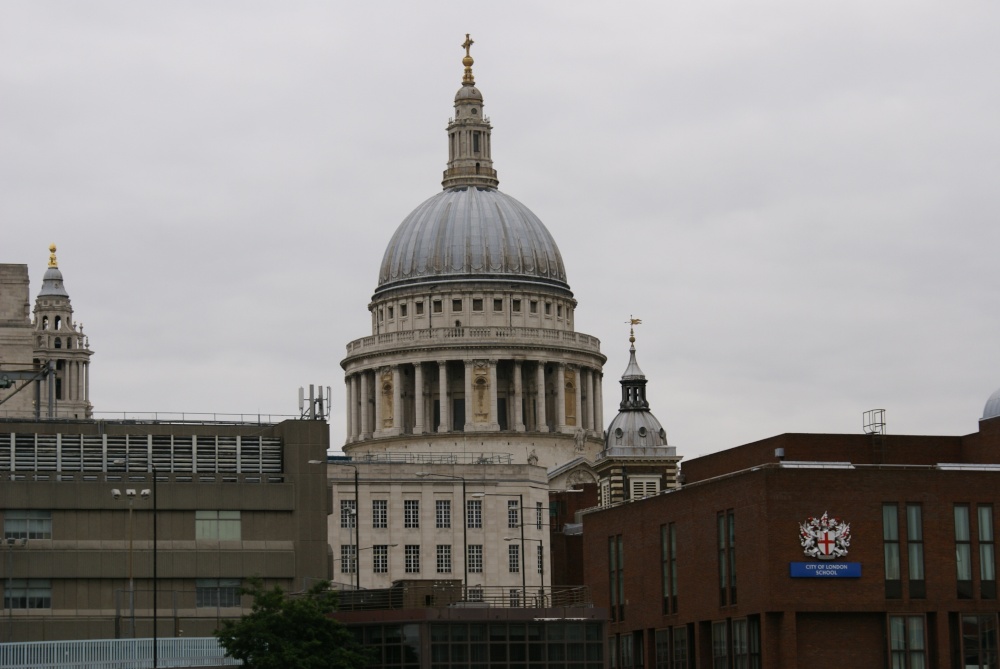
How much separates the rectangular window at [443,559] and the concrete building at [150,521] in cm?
5517

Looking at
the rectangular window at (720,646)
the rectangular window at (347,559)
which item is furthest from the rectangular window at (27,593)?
the rectangular window at (347,559)

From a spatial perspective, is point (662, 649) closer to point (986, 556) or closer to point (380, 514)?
point (986, 556)

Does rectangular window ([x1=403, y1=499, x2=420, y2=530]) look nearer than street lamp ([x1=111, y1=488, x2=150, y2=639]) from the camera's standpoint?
No

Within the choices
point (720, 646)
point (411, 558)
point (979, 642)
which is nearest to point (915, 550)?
point (979, 642)

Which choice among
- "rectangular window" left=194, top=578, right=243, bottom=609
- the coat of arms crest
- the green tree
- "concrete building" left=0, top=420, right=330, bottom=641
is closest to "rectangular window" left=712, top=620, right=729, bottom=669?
the coat of arms crest

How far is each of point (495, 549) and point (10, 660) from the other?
80263mm

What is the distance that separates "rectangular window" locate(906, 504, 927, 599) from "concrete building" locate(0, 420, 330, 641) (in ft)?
91.1

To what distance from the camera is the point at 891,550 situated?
4508 inches

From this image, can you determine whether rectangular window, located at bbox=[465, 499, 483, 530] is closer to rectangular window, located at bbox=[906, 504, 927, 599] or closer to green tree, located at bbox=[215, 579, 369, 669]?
rectangular window, located at bbox=[906, 504, 927, 599]

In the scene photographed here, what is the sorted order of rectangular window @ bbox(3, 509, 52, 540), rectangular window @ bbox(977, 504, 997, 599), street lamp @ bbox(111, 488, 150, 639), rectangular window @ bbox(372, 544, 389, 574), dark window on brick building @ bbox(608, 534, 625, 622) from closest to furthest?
rectangular window @ bbox(977, 504, 997, 599), street lamp @ bbox(111, 488, 150, 639), rectangular window @ bbox(3, 509, 52, 540), dark window on brick building @ bbox(608, 534, 625, 622), rectangular window @ bbox(372, 544, 389, 574)

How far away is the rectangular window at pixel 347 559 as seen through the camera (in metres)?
178

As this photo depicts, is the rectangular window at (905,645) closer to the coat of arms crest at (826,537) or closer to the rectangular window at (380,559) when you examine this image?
the coat of arms crest at (826,537)

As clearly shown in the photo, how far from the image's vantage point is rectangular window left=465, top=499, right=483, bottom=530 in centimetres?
18038

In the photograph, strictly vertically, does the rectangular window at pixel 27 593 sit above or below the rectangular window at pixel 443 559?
below
